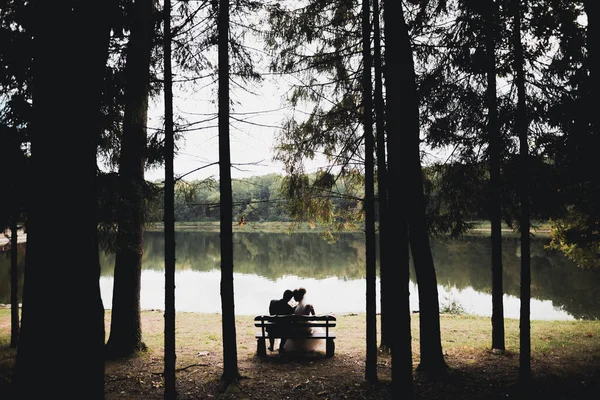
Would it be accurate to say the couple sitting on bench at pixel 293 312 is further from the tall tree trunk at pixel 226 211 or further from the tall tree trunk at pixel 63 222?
the tall tree trunk at pixel 63 222

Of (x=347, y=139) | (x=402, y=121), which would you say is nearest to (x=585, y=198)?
(x=347, y=139)

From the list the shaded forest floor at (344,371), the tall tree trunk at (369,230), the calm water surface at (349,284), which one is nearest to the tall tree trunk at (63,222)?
the shaded forest floor at (344,371)

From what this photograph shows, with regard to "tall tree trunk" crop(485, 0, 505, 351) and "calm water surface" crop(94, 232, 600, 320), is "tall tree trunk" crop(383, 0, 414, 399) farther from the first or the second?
"calm water surface" crop(94, 232, 600, 320)

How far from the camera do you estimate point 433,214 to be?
6.74m

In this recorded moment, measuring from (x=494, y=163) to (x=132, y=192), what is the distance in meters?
5.65

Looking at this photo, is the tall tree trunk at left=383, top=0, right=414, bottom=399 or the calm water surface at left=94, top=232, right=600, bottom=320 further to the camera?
the calm water surface at left=94, top=232, right=600, bottom=320

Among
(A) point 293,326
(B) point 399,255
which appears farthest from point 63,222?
(A) point 293,326

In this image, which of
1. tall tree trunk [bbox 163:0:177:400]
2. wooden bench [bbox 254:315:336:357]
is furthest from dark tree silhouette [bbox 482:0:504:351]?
tall tree trunk [bbox 163:0:177:400]

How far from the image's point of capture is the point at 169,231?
4.62 meters

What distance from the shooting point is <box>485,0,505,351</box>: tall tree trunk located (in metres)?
5.36

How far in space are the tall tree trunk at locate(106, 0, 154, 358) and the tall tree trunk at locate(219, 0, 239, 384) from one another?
3.64ft

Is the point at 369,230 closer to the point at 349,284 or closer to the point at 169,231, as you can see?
the point at 169,231

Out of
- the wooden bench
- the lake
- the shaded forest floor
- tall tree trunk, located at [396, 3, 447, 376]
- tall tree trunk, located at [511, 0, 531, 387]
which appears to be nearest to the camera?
tall tree trunk, located at [511, 0, 531, 387]

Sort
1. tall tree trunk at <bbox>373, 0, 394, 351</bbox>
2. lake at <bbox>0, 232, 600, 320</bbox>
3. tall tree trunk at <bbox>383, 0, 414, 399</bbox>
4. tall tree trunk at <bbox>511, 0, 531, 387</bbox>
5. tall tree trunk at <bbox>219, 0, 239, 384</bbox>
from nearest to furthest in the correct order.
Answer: tall tree trunk at <bbox>383, 0, 414, 399</bbox>, tall tree trunk at <bbox>511, 0, 531, 387</bbox>, tall tree trunk at <bbox>219, 0, 239, 384</bbox>, tall tree trunk at <bbox>373, 0, 394, 351</bbox>, lake at <bbox>0, 232, 600, 320</bbox>
